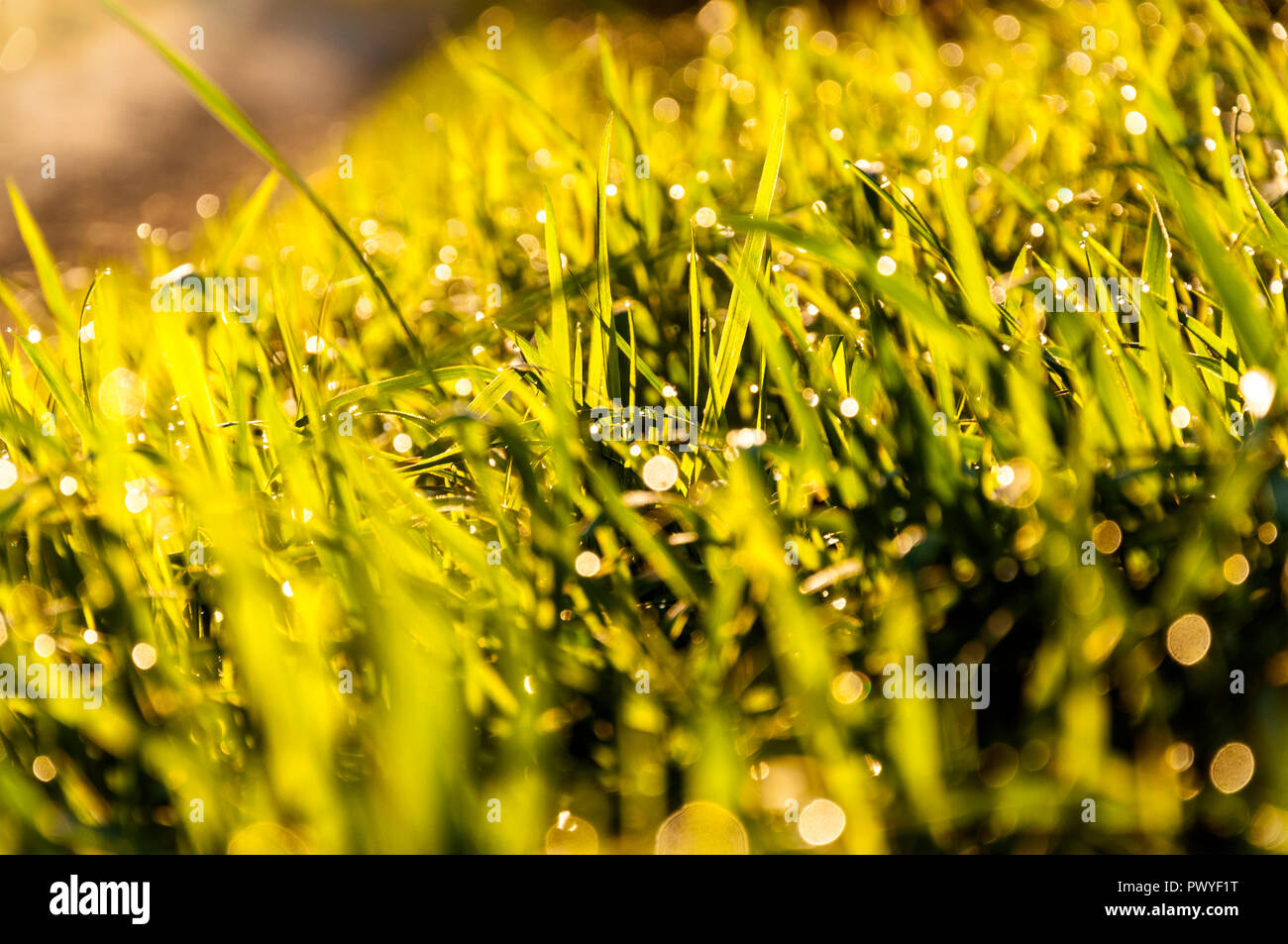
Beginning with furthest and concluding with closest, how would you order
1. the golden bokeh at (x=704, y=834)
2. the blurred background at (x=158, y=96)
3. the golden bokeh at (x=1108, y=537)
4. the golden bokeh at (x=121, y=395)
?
the blurred background at (x=158, y=96) → the golden bokeh at (x=121, y=395) → the golden bokeh at (x=1108, y=537) → the golden bokeh at (x=704, y=834)

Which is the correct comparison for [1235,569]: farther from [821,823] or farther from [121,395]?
[121,395]

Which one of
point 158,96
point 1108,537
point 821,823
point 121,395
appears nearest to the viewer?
point 821,823

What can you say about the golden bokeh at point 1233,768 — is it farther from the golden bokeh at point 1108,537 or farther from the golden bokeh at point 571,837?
the golden bokeh at point 571,837

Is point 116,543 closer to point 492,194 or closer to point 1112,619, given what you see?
point 1112,619

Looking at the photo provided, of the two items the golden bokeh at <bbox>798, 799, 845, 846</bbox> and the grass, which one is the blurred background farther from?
the golden bokeh at <bbox>798, 799, 845, 846</bbox>

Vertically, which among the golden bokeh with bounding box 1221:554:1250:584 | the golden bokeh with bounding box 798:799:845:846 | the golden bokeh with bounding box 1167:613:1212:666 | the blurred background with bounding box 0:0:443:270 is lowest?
the golden bokeh with bounding box 798:799:845:846

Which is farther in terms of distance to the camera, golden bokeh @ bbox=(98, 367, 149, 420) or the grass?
golden bokeh @ bbox=(98, 367, 149, 420)

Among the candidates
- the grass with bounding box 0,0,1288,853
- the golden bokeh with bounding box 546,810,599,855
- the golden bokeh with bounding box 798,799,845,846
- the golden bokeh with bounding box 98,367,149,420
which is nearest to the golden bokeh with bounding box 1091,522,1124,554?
the grass with bounding box 0,0,1288,853

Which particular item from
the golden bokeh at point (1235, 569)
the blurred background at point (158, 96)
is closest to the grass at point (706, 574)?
the golden bokeh at point (1235, 569)

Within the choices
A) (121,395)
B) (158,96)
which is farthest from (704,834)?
(158,96)

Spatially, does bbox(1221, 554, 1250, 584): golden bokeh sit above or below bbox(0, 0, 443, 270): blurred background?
below

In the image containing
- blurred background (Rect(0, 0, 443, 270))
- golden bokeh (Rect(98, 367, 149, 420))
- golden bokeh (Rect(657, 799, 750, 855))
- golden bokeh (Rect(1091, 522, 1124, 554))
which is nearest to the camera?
golden bokeh (Rect(657, 799, 750, 855))
